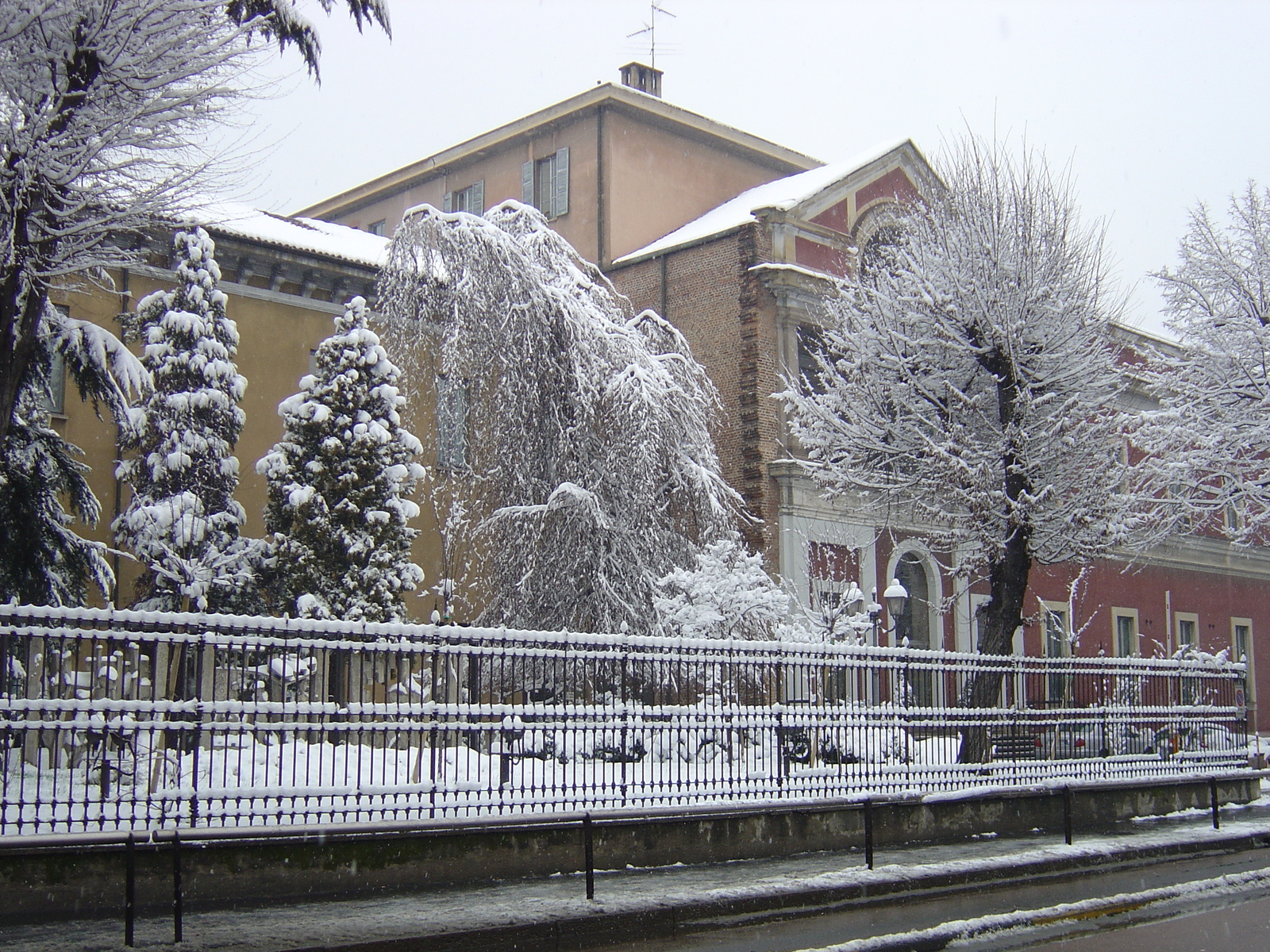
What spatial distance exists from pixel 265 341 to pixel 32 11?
13240 mm

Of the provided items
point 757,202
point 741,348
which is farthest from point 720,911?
point 757,202

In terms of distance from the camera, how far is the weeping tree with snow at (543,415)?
1925 cm

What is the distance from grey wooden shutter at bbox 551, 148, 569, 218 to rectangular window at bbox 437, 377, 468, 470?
891 cm

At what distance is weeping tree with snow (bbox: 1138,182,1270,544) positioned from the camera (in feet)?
90.1

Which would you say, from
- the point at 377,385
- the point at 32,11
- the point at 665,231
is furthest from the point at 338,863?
the point at 665,231

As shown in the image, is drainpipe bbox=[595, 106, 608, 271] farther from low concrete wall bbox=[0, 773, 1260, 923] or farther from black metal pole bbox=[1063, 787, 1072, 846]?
black metal pole bbox=[1063, 787, 1072, 846]

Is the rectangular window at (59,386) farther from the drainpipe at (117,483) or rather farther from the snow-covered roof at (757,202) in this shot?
the snow-covered roof at (757,202)

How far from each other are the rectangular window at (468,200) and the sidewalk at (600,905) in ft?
80.0

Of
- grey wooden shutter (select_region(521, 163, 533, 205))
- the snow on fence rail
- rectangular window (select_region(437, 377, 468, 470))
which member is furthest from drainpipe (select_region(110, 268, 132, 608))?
grey wooden shutter (select_region(521, 163, 533, 205))

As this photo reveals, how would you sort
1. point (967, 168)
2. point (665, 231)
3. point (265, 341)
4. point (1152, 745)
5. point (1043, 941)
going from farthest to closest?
point (665, 231) → point (265, 341) → point (967, 168) → point (1152, 745) → point (1043, 941)

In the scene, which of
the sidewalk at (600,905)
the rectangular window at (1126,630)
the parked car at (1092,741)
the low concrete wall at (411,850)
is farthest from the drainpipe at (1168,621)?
the sidewalk at (600,905)

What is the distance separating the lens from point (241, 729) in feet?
31.7

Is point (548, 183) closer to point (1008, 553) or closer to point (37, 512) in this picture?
point (1008, 553)

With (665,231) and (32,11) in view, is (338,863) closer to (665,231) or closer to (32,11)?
(32,11)
